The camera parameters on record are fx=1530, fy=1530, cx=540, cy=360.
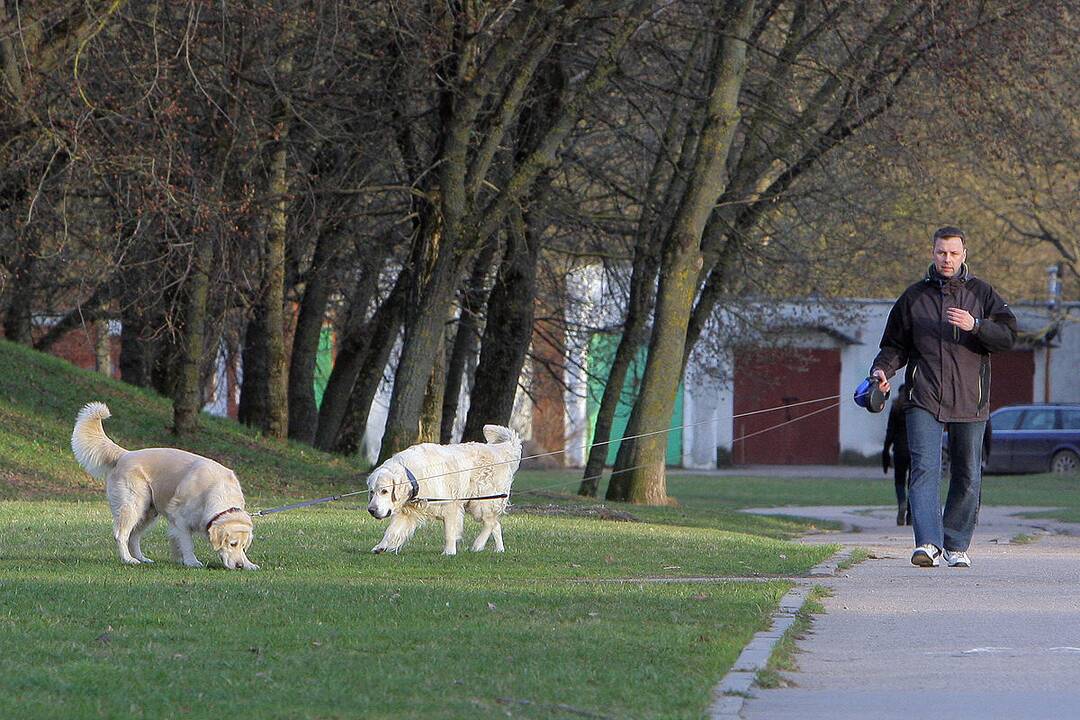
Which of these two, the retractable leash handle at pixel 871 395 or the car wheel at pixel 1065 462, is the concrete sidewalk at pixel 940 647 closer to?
the retractable leash handle at pixel 871 395

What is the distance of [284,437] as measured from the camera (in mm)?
25578

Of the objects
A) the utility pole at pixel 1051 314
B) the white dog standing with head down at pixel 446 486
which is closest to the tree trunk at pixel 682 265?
the white dog standing with head down at pixel 446 486

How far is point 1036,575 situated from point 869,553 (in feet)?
7.70

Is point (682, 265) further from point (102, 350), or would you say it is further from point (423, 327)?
point (102, 350)

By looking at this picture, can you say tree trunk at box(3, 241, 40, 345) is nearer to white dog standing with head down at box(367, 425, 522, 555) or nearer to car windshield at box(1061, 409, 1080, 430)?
white dog standing with head down at box(367, 425, 522, 555)

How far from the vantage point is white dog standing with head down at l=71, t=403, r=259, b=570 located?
10.2 m

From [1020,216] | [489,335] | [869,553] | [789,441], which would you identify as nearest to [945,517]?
[869,553]

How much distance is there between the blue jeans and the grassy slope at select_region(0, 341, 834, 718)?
109 centimetres

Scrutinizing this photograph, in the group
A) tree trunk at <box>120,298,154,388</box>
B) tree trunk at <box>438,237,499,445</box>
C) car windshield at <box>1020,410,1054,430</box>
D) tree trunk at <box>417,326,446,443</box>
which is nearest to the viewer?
tree trunk at <box>417,326,446,443</box>

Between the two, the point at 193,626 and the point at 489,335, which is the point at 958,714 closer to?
the point at 193,626

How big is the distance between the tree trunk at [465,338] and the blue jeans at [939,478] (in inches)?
563

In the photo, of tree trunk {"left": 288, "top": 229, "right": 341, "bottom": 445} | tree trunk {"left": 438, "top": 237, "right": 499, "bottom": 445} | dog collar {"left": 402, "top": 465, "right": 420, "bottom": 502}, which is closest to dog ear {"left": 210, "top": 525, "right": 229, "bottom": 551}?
dog collar {"left": 402, "top": 465, "right": 420, "bottom": 502}

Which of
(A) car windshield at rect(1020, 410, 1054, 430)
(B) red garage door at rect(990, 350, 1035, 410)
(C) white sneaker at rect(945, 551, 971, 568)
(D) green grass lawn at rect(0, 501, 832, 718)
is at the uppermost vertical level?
(B) red garage door at rect(990, 350, 1035, 410)

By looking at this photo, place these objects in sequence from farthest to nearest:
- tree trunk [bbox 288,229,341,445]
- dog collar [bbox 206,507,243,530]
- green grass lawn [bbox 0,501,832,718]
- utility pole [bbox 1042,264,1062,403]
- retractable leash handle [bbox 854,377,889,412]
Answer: utility pole [bbox 1042,264,1062,403] → tree trunk [bbox 288,229,341,445] → dog collar [bbox 206,507,243,530] → retractable leash handle [bbox 854,377,889,412] → green grass lawn [bbox 0,501,832,718]
